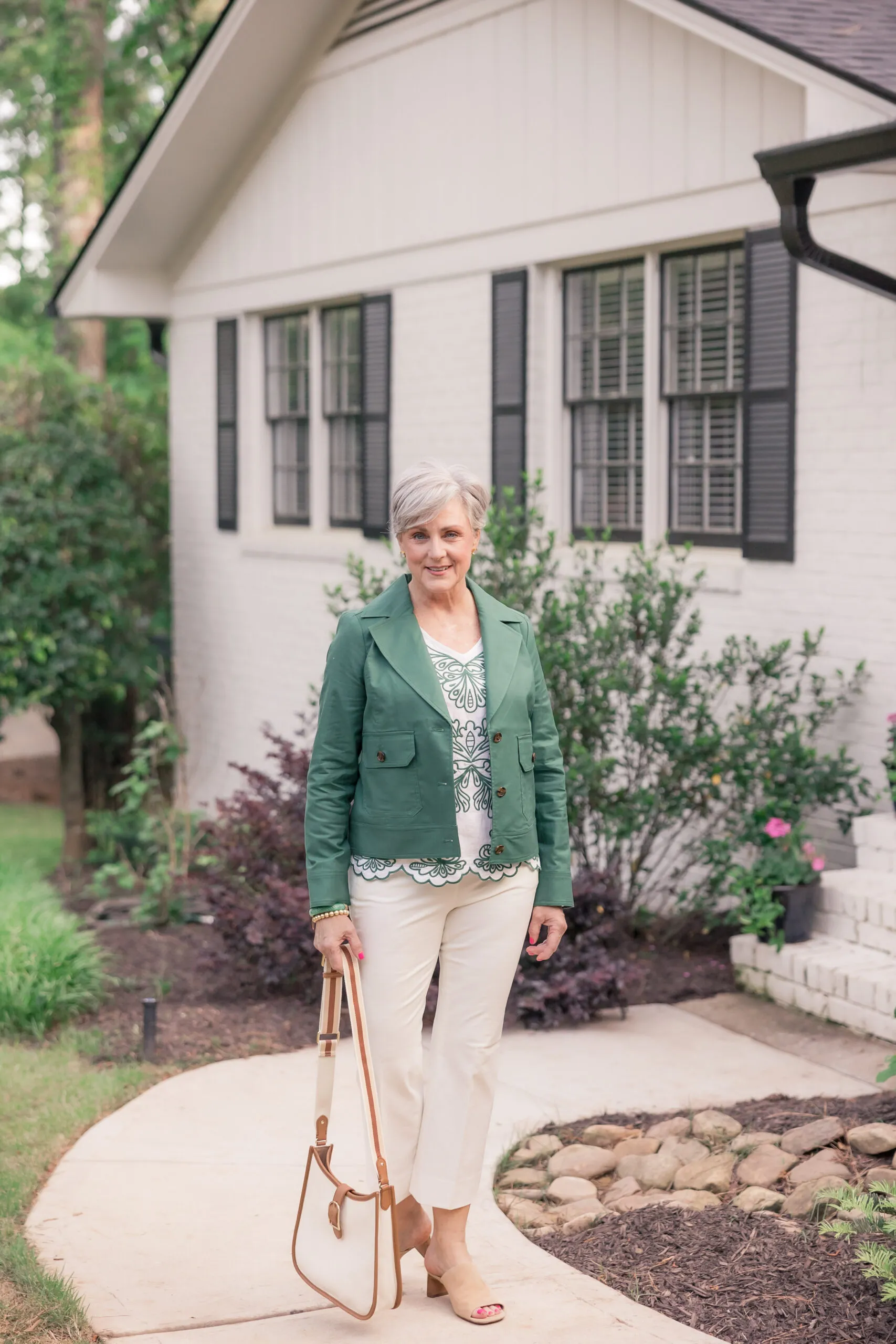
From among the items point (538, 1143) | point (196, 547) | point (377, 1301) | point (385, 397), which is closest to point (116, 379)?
point (196, 547)

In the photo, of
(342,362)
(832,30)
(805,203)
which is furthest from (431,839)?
(342,362)

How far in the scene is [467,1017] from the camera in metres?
3.83

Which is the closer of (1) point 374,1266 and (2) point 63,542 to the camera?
(1) point 374,1266

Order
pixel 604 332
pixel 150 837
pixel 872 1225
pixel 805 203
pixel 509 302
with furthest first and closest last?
pixel 150 837, pixel 509 302, pixel 604 332, pixel 805 203, pixel 872 1225

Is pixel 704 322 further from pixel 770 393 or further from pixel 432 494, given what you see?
pixel 432 494

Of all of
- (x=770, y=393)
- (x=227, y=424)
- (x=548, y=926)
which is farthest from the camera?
(x=227, y=424)

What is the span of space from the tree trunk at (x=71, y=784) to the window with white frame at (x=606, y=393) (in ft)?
17.5

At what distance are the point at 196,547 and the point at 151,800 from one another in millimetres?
2211

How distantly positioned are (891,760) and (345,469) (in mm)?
5664

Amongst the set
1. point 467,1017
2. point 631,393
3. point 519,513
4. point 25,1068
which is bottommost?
point 25,1068

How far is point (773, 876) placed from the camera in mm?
6918

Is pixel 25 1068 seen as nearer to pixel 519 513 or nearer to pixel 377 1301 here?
pixel 377 1301

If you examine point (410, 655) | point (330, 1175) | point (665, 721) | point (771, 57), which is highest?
point (771, 57)

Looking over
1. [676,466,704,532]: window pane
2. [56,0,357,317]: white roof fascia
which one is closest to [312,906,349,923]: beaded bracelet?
[676,466,704,532]: window pane
